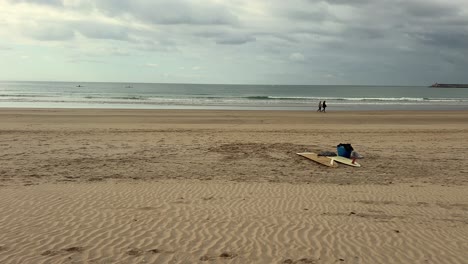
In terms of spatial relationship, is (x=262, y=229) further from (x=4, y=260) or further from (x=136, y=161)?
(x=136, y=161)

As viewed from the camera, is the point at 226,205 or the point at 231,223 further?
the point at 226,205

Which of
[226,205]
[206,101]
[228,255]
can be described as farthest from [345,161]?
[206,101]

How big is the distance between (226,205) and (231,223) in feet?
3.35

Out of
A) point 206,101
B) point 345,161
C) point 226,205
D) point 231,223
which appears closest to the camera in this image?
point 231,223

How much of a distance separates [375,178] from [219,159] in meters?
4.62

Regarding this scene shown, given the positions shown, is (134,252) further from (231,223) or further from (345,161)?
(345,161)

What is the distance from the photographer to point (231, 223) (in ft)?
20.7

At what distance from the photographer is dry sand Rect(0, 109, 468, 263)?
205 inches

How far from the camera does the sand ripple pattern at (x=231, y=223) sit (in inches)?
201

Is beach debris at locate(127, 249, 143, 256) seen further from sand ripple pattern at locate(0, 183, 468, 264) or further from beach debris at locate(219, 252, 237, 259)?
beach debris at locate(219, 252, 237, 259)

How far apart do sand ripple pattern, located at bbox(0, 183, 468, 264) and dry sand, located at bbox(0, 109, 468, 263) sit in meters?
0.02

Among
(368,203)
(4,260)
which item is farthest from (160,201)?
(368,203)

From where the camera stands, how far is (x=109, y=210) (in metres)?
6.89

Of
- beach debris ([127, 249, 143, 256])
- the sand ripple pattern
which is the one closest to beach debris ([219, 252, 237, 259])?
the sand ripple pattern
